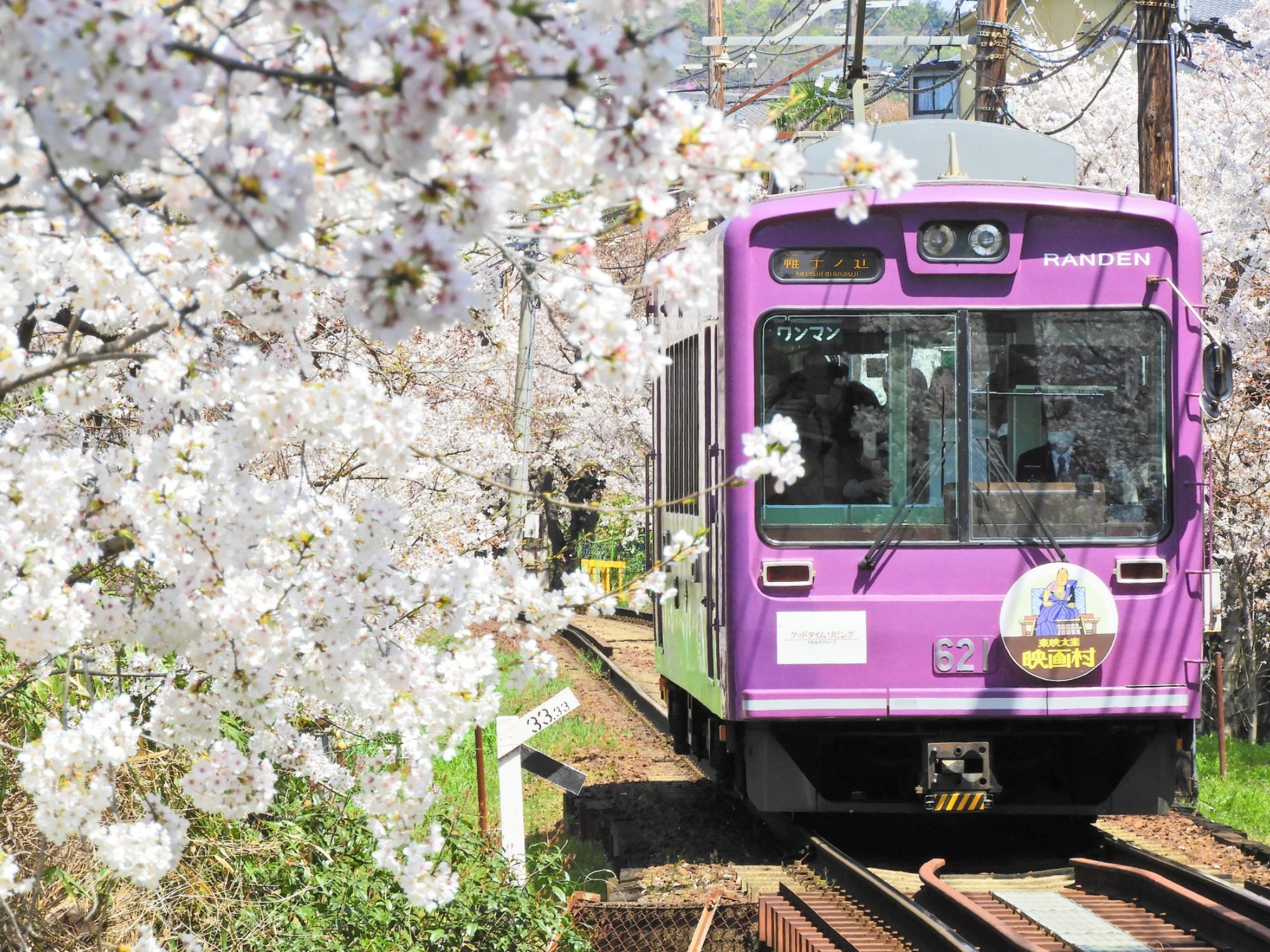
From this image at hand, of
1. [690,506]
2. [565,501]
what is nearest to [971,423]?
[690,506]

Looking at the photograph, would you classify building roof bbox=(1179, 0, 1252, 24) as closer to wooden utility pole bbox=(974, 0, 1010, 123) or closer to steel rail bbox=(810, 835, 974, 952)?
wooden utility pole bbox=(974, 0, 1010, 123)

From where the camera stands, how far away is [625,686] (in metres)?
18.3

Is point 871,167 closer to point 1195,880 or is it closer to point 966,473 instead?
point 966,473

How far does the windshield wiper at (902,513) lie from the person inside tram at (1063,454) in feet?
1.35

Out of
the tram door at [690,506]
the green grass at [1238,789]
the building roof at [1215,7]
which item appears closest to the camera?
the tram door at [690,506]

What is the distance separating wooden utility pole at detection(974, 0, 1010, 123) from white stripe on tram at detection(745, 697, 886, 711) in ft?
30.4

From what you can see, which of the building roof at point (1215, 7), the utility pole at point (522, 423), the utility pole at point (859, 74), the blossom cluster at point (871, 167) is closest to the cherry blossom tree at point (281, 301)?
the blossom cluster at point (871, 167)

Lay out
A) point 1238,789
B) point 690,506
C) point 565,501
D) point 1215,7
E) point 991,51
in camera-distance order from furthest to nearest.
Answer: point 1215,7 < point 991,51 < point 1238,789 < point 690,506 < point 565,501

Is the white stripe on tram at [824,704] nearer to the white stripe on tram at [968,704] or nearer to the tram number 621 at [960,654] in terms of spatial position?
the white stripe on tram at [968,704]

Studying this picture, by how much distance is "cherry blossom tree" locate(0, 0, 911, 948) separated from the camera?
8.24ft

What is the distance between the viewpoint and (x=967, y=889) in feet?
24.8

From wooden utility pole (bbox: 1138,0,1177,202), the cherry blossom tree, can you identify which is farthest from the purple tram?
wooden utility pole (bbox: 1138,0,1177,202)

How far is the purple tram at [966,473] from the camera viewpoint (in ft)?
25.3

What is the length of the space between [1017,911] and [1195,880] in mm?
850
